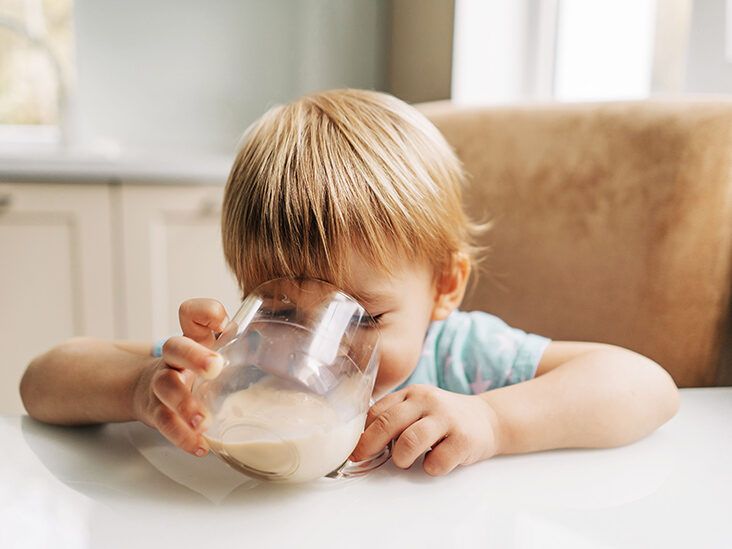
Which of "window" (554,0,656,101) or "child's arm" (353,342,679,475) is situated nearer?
"child's arm" (353,342,679,475)

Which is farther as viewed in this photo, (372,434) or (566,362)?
(566,362)

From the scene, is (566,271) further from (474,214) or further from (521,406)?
(521,406)

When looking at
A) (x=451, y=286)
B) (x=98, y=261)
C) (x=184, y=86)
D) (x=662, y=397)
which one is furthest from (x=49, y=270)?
(x=662, y=397)

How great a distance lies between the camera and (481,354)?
0.76 meters

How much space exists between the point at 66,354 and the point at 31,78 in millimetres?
2109

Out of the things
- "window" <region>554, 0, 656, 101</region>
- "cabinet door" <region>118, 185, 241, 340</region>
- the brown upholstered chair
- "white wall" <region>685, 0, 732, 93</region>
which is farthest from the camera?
"cabinet door" <region>118, 185, 241, 340</region>

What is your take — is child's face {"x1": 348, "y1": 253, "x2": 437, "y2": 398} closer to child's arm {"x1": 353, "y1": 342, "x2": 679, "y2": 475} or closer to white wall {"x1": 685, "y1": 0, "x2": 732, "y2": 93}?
child's arm {"x1": 353, "y1": 342, "x2": 679, "y2": 475}

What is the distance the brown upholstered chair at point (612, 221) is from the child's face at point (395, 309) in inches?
13.8

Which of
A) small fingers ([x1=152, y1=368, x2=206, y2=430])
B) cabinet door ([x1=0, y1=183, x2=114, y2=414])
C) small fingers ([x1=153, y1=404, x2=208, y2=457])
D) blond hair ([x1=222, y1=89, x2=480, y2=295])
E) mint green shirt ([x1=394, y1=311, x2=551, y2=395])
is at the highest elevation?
blond hair ([x1=222, y1=89, x2=480, y2=295])

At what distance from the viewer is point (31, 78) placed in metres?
2.41

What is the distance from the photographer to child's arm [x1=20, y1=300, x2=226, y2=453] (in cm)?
47

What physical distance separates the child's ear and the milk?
31 centimetres

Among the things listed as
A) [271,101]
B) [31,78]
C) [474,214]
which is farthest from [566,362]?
[31,78]

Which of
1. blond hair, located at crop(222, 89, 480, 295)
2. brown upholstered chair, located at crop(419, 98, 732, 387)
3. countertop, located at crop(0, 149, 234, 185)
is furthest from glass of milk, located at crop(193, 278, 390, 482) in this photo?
countertop, located at crop(0, 149, 234, 185)
